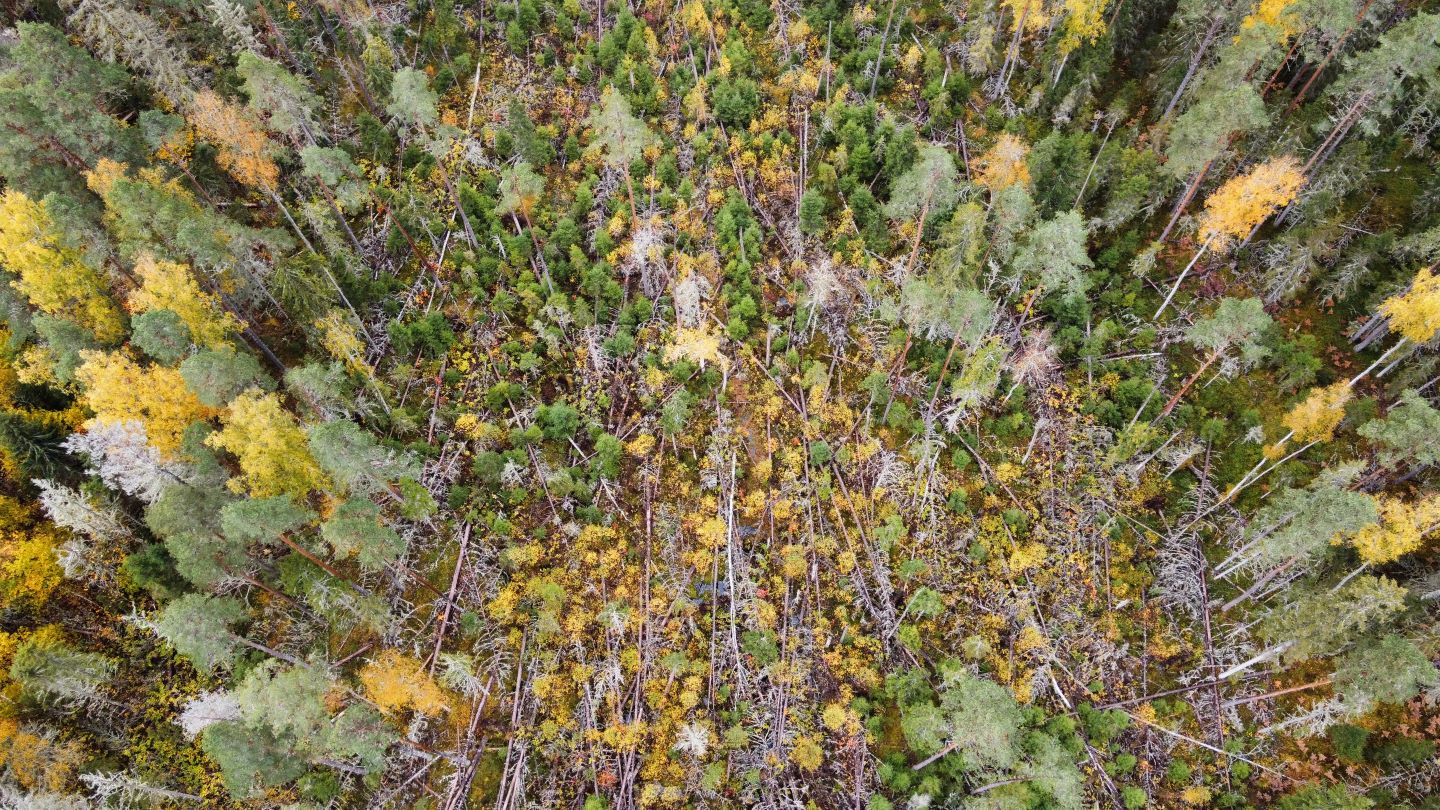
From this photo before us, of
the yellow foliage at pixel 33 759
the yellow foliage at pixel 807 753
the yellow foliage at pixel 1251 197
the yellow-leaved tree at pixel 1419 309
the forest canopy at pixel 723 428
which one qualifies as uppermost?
the yellow foliage at pixel 1251 197

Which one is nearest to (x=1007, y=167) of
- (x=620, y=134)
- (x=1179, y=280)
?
(x=1179, y=280)

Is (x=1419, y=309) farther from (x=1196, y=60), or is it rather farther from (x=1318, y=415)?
(x=1196, y=60)

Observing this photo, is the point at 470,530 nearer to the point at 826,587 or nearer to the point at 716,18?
the point at 826,587

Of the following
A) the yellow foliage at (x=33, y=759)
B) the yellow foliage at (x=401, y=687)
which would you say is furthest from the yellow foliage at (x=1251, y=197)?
the yellow foliage at (x=33, y=759)

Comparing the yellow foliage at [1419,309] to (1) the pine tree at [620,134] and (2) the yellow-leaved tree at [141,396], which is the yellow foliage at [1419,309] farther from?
(2) the yellow-leaved tree at [141,396]

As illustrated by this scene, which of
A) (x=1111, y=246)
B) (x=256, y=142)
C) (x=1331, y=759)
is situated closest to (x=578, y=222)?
(x=256, y=142)

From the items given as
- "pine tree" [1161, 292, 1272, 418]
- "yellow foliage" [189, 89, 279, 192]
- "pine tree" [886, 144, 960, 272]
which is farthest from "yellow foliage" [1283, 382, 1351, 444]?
"yellow foliage" [189, 89, 279, 192]

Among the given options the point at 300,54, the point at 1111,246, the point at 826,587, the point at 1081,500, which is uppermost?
the point at 300,54
